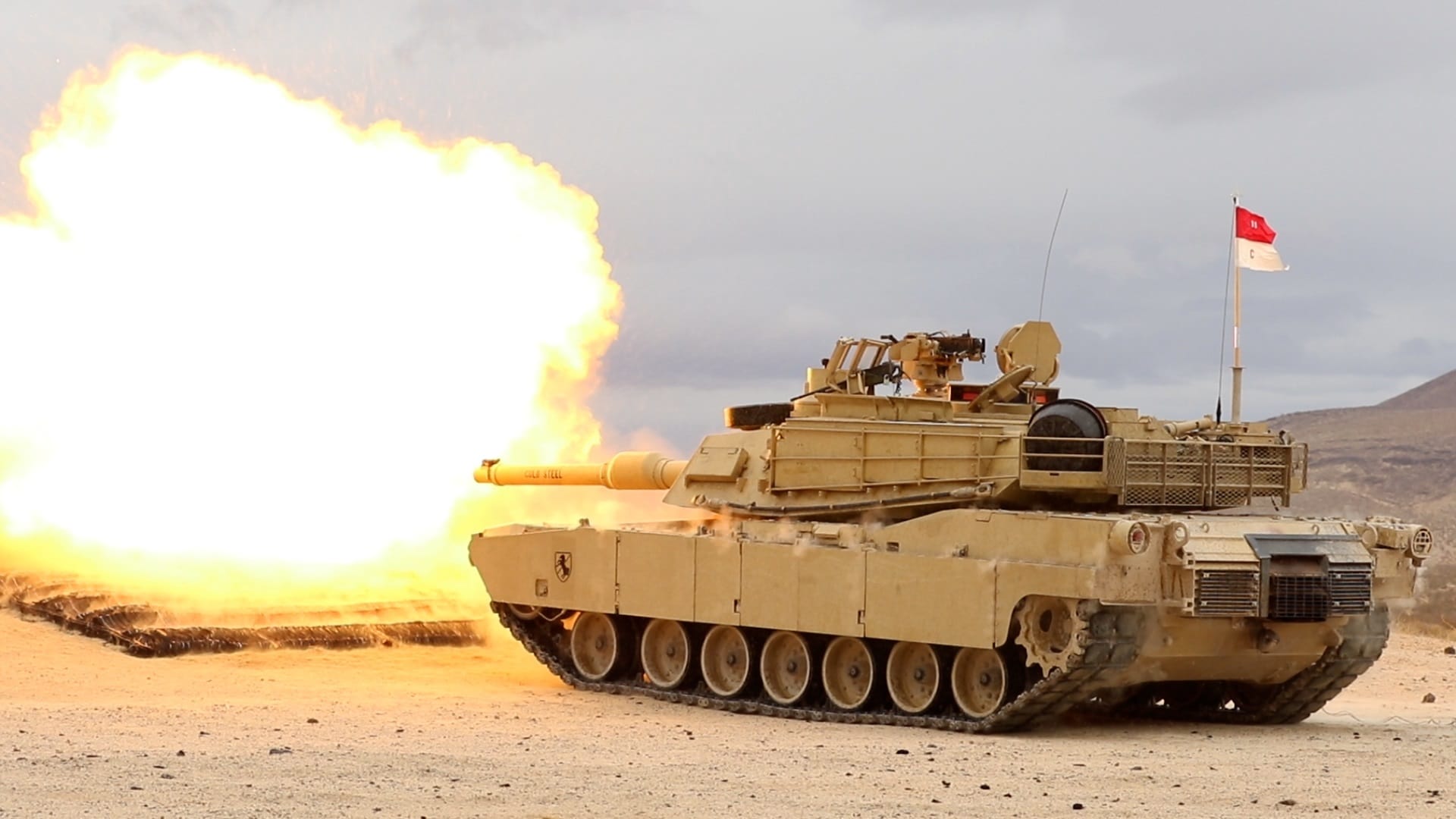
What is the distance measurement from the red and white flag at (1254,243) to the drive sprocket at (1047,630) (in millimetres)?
7173

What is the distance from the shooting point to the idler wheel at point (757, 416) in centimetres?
2400

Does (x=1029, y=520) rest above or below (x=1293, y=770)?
above

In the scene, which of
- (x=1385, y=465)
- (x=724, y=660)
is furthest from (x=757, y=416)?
(x=1385, y=465)

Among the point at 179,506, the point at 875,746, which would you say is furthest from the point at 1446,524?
the point at 875,746

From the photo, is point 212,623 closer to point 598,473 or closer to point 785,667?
point 598,473

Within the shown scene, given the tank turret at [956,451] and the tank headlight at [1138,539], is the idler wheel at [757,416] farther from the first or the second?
the tank headlight at [1138,539]

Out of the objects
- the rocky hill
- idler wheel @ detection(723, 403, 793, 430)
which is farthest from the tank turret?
the rocky hill

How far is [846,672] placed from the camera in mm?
22141

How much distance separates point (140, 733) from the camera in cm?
1819

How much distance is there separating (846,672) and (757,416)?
3.47 meters

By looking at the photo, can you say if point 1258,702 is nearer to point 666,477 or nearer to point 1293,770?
point 1293,770

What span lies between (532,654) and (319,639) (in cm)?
301

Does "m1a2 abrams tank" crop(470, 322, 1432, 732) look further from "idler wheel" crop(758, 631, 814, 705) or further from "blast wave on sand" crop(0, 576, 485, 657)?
"blast wave on sand" crop(0, 576, 485, 657)

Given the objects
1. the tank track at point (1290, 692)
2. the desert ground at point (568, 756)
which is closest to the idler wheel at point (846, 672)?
the desert ground at point (568, 756)
